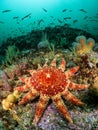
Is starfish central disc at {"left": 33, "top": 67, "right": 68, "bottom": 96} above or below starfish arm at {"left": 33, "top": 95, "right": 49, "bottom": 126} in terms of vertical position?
above

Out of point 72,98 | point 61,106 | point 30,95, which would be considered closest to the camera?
point 61,106

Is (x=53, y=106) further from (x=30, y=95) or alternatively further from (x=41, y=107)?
(x=30, y=95)

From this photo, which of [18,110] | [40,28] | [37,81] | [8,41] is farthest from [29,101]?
[40,28]

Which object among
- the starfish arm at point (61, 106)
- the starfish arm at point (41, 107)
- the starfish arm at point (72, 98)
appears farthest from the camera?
the starfish arm at point (72, 98)

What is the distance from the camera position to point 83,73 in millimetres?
6359

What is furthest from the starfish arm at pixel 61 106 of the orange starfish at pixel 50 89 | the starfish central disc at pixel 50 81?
the starfish central disc at pixel 50 81

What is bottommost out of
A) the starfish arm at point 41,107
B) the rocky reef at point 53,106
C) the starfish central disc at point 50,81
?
the rocky reef at point 53,106

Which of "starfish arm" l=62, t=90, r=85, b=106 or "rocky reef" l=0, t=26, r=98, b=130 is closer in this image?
"rocky reef" l=0, t=26, r=98, b=130

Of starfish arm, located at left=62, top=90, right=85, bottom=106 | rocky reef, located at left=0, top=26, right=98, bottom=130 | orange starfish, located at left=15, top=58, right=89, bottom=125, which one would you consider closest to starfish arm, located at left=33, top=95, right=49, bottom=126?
orange starfish, located at left=15, top=58, right=89, bottom=125

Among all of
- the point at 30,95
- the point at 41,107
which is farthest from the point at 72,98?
the point at 30,95

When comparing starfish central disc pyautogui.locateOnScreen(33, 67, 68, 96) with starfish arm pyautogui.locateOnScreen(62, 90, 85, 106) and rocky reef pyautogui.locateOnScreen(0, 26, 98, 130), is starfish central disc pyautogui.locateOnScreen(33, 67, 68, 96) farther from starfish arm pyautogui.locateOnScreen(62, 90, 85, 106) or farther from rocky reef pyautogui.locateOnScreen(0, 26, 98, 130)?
rocky reef pyautogui.locateOnScreen(0, 26, 98, 130)

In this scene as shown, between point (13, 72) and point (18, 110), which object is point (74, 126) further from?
point (13, 72)

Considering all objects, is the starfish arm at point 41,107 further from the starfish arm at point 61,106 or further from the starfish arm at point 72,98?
the starfish arm at point 72,98

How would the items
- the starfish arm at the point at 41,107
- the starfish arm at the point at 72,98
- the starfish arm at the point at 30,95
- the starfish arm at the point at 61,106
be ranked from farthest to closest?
1. the starfish arm at the point at 30,95
2. the starfish arm at the point at 72,98
3. the starfish arm at the point at 41,107
4. the starfish arm at the point at 61,106
